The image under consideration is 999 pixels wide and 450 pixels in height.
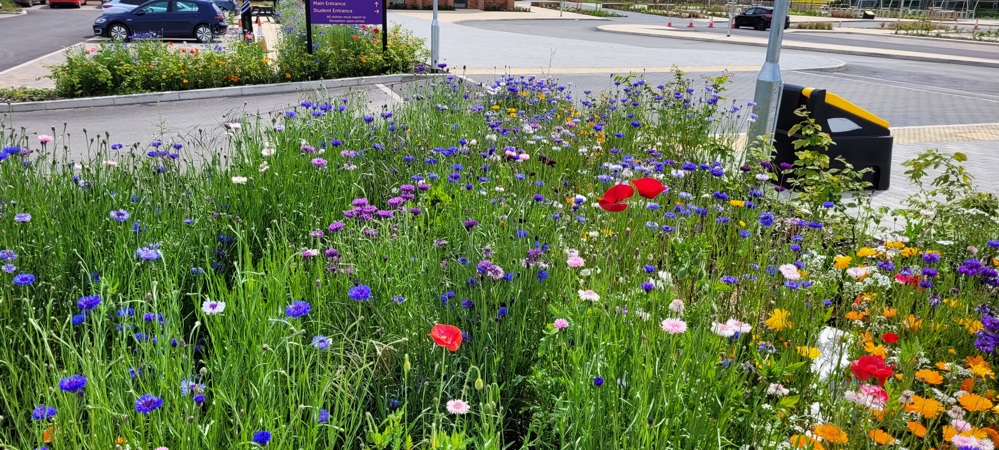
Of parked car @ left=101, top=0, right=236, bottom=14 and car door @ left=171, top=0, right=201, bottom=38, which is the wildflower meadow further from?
parked car @ left=101, top=0, right=236, bottom=14

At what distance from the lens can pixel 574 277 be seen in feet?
10.6

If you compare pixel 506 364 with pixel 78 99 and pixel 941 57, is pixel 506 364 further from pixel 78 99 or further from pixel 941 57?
pixel 941 57

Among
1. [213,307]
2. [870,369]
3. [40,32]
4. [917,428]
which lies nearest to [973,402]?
[917,428]

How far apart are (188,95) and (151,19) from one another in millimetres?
14433

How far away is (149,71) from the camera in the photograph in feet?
40.1

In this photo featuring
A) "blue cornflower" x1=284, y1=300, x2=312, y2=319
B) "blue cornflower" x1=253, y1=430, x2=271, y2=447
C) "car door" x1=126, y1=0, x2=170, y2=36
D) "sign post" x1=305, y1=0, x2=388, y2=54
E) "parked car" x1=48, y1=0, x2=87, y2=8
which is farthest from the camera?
"parked car" x1=48, y1=0, x2=87, y2=8

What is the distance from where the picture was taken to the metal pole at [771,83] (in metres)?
6.12

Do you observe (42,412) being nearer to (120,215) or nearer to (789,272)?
(120,215)

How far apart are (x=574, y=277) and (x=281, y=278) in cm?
123

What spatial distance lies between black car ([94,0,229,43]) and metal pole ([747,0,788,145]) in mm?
21804

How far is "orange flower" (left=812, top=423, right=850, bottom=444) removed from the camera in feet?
7.14

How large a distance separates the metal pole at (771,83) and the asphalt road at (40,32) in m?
16.0

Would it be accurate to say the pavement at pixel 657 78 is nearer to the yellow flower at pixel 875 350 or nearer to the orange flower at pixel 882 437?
the yellow flower at pixel 875 350

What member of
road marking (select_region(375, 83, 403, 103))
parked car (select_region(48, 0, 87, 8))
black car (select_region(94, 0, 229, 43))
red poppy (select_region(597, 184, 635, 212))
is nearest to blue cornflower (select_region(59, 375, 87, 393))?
red poppy (select_region(597, 184, 635, 212))
